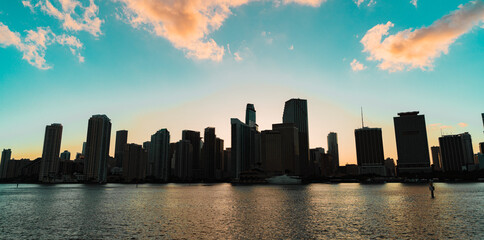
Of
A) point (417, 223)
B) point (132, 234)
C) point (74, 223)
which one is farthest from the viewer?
point (74, 223)

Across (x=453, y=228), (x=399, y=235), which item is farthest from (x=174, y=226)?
(x=453, y=228)

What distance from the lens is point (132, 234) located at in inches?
1810

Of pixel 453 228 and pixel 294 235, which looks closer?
pixel 294 235

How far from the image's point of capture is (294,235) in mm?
44094

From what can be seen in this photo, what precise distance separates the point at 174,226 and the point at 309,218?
27.2 meters

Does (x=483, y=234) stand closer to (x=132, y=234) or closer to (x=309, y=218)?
(x=309, y=218)

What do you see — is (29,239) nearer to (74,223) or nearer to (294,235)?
(74,223)

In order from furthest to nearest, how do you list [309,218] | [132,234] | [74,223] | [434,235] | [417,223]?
[309,218], [74,223], [417,223], [132,234], [434,235]

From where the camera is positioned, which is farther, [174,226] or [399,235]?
[174,226]

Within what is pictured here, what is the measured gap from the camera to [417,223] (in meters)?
52.8

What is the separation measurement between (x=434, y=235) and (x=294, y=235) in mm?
19335

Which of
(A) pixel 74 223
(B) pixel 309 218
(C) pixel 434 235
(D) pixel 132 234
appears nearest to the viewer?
(C) pixel 434 235

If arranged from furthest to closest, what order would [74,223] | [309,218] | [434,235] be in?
[309,218], [74,223], [434,235]

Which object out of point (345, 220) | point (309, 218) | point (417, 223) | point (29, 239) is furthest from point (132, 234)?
point (417, 223)
